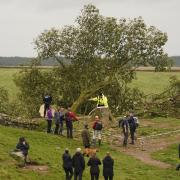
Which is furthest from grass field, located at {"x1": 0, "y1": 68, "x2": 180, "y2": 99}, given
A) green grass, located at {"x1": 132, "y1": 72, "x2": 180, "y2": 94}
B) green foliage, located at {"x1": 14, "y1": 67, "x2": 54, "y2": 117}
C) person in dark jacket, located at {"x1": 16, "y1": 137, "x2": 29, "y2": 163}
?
person in dark jacket, located at {"x1": 16, "y1": 137, "x2": 29, "y2": 163}

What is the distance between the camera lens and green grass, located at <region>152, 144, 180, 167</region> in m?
38.1

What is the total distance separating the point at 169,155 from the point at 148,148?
104 inches

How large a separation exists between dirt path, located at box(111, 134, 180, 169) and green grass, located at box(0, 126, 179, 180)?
106cm

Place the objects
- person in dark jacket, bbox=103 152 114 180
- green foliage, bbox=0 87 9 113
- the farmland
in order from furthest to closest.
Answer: green foliage, bbox=0 87 9 113, the farmland, person in dark jacket, bbox=103 152 114 180

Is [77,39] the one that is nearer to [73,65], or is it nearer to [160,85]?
[73,65]

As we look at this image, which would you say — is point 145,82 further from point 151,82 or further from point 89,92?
point 89,92

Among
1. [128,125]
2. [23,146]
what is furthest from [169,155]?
[23,146]

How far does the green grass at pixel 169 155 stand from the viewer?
38125 mm

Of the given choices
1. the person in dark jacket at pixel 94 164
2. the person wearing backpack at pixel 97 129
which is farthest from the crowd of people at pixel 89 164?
the person wearing backpack at pixel 97 129

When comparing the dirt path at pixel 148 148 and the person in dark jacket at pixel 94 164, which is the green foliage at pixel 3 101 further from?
the person in dark jacket at pixel 94 164

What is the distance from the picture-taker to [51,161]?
34.7 metres

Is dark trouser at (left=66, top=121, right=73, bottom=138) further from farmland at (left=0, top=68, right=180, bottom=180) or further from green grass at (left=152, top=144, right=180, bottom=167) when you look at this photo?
green grass at (left=152, top=144, right=180, bottom=167)

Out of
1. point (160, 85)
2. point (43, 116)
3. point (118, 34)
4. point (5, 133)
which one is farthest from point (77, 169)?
point (160, 85)

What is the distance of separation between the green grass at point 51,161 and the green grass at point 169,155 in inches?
88.8
